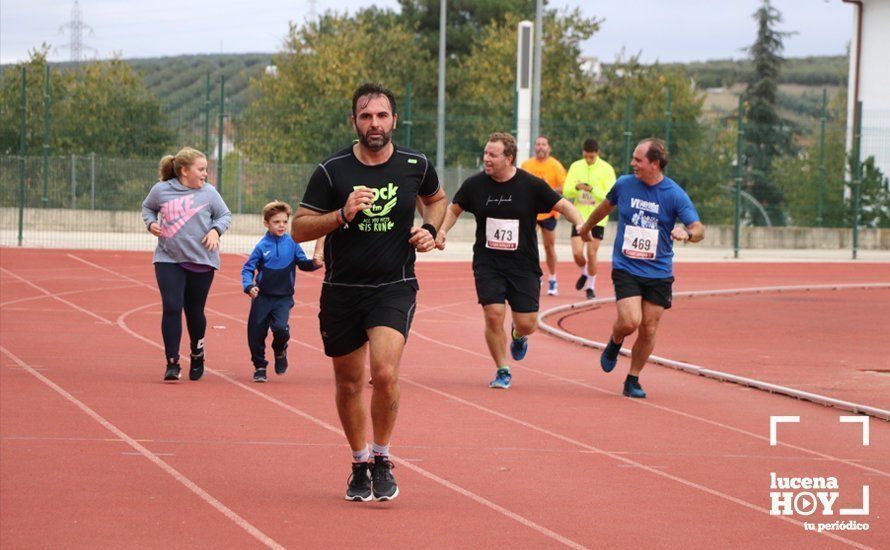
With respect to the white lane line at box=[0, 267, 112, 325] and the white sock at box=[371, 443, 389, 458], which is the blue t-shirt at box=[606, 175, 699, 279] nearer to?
the white sock at box=[371, 443, 389, 458]

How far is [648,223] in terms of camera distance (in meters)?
11.0

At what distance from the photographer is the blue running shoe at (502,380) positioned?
11.4 metres

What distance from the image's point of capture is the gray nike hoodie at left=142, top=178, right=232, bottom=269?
11234 mm

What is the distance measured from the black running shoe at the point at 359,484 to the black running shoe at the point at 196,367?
4484 millimetres

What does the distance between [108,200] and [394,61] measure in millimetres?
29519

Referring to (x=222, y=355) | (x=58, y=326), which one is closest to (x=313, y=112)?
(x=58, y=326)

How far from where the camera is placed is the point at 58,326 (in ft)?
50.4

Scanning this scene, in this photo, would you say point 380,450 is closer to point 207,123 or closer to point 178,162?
point 178,162

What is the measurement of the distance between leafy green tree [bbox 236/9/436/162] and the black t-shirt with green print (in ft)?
71.1

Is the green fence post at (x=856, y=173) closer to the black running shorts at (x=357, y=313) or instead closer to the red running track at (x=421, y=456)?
the red running track at (x=421, y=456)

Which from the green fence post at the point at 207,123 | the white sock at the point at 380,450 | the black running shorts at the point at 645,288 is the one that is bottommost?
the white sock at the point at 380,450

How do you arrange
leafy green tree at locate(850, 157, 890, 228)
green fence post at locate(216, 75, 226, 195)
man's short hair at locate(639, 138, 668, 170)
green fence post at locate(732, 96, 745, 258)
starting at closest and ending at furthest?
1. man's short hair at locate(639, 138, 668, 170)
2. green fence post at locate(216, 75, 226, 195)
3. green fence post at locate(732, 96, 745, 258)
4. leafy green tree at locate(850, 157, 890, 228)

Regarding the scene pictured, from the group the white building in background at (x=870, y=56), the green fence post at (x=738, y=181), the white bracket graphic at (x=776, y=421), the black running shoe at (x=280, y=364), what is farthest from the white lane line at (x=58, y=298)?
the white building in background at (x=870, y=56)

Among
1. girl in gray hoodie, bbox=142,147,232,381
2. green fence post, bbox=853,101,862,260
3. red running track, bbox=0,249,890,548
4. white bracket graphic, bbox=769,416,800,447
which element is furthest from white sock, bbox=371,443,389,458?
green fence post, bbox=853,101,862,260
